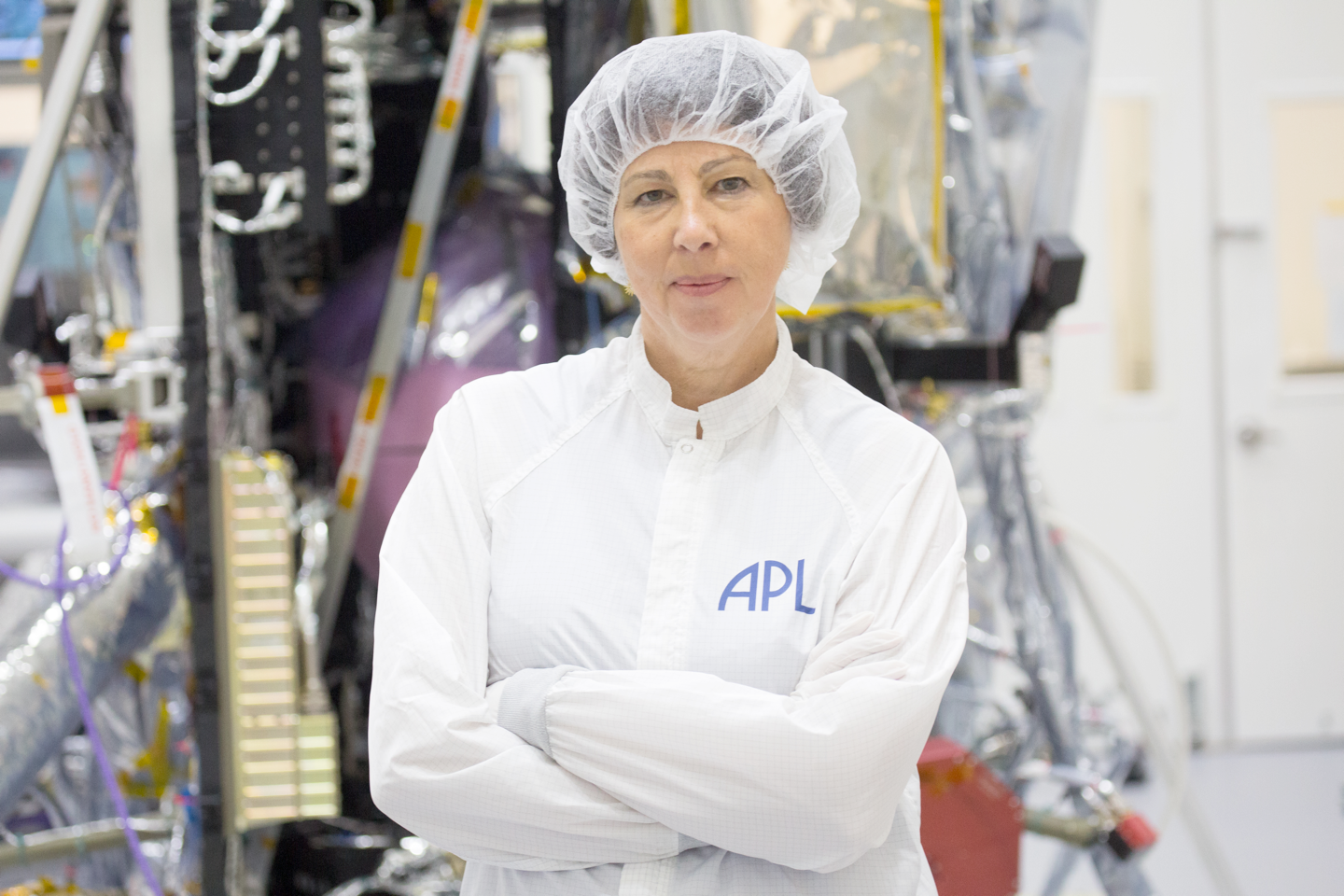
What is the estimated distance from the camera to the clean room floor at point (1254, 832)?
281cm

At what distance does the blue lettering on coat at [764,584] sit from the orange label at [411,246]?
1.37 meters

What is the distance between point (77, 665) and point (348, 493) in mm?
577

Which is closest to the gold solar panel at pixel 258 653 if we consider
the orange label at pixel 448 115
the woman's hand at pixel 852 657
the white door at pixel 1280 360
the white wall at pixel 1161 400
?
the orange label at pixel 448 115

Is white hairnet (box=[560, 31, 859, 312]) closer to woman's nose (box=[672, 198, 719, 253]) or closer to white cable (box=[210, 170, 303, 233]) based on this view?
woman's nose (box=[672, 198, 719, 253])

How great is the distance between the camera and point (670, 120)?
107 centimetres

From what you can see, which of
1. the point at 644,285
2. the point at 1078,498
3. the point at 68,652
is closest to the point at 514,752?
the point at 644,285

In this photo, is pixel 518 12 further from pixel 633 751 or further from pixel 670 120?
pixel 633 751

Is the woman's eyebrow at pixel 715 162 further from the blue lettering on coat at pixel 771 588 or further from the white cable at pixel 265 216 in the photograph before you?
the white cable at pixel 265 216

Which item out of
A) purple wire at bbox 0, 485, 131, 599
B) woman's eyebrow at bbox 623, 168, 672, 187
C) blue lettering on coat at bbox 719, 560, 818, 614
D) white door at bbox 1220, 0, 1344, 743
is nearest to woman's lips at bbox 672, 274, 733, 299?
woman's eyebrow at bbox 623, 168, 672, 187

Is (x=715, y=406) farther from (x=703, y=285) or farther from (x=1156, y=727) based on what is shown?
(x=1156, y=727)

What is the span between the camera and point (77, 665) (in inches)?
67.7

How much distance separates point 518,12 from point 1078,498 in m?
2.59

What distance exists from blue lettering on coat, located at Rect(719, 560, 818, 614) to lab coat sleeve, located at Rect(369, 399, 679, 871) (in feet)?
0.70

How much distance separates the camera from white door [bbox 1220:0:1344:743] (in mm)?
3871
